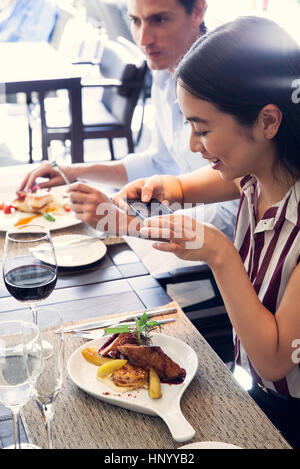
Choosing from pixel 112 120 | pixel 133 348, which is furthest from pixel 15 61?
pixel 133 348

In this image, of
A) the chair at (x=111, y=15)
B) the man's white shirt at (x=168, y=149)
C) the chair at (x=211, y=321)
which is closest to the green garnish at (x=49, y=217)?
the chair at (x=211, y=321)

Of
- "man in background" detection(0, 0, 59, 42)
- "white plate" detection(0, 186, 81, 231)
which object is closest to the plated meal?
"white plate" detection(0, 186, 81, 231)

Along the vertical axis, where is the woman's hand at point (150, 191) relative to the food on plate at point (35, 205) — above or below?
above

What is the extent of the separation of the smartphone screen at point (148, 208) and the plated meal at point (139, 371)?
307 millimetres

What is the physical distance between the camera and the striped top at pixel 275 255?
113 cm

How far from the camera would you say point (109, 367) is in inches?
37.1

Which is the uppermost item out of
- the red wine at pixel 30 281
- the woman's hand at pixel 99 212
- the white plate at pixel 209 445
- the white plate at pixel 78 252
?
the red wine at pixel 30 281

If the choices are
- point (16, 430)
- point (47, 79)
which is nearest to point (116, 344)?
point (16, 430)

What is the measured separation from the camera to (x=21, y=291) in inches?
40.2

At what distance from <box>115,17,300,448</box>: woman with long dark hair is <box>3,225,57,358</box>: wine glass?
19 cm

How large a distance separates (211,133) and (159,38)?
2.89 feet

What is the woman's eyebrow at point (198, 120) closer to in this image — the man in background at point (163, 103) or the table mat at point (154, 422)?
the table mat at point (154, 422)

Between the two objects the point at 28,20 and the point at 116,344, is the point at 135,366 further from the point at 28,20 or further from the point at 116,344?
the point at 28,20

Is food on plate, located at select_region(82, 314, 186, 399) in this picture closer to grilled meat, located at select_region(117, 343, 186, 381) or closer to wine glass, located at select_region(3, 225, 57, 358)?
grilled meat, located at select_region(117, 343, 186, 381)
